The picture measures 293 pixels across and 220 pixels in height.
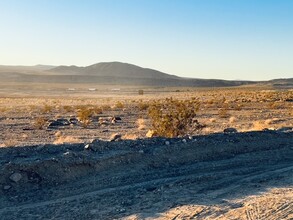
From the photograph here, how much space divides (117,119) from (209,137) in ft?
61.1

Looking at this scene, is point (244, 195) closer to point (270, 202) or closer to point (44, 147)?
point (270, 202)

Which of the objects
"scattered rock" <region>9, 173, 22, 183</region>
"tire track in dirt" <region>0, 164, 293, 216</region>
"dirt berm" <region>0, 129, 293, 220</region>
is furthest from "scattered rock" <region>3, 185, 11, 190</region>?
"tire track in dirt" <region>0, 164, 293, 216</region>

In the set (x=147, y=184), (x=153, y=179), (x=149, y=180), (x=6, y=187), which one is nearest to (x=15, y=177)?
(x=6, y=187)

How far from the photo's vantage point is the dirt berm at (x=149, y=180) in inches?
365

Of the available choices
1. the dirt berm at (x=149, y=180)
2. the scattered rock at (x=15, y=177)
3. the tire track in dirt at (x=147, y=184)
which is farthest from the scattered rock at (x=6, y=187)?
the tire track in dirt at (x=147, y=184)

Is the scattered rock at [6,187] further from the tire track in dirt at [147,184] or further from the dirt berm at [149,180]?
the tire track in dirt at [147,184]

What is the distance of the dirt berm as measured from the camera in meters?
9.27

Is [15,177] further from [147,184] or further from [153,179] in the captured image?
[153,179]

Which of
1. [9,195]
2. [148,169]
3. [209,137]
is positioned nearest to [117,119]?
[209,137]

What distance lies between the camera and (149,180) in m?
11.6

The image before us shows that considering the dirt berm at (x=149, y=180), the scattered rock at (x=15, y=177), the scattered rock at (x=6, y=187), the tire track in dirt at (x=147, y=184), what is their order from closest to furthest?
1. the dirt berm at (x=149, y=180)
2. the tire track in dirt at (x=147, y=184)
3. the scattered rock at (x=6, y=187)
4. the scattered rock at (x=15, y=177)

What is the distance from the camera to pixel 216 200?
983 cm

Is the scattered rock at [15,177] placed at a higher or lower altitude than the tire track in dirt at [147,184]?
higher

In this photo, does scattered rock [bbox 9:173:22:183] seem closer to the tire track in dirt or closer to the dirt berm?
the dirt berm
